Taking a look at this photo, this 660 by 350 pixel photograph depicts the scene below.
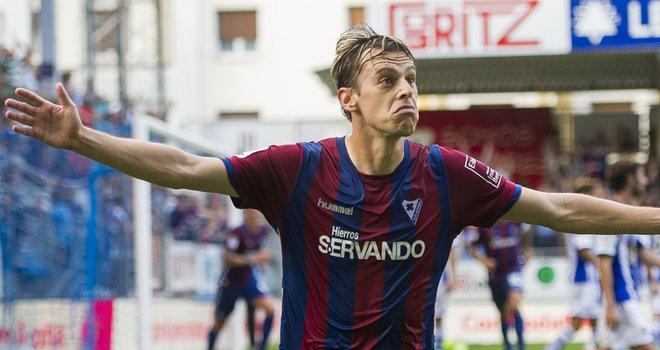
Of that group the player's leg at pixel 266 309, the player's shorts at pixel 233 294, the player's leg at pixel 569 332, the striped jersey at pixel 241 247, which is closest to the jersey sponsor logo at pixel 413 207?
the player's leg at pixel 569 332

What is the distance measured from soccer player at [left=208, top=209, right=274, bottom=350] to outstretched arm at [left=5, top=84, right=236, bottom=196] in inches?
411

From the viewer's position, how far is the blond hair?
16.4 feet

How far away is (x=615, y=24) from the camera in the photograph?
2438 cm

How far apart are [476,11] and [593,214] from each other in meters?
19.4

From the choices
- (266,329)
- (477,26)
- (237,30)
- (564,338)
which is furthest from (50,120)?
(237,30)

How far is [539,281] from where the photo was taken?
76.8 feet

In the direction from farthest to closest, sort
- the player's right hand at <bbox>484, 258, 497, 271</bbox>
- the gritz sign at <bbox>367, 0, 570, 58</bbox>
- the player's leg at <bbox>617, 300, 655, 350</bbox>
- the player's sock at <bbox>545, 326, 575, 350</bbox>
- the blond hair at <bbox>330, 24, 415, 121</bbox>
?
the gritz sign at <bbox>367, 0, 570, 58</bbox> → the player's right hand at <bbox>484, 258, 497, 271</bbox> → the player's sock at <bbox>545, 326, 575, 350</bbox> → the player's leg at <bbox>617, 300, 655, 350</bbox> → the blond hair at <bbox>330, 24, 415, 121</bbox>

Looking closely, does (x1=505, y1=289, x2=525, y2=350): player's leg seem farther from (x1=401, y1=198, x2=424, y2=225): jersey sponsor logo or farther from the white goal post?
(x1=401, y1=198, x2=424, y2=225): jersey sponsor logo

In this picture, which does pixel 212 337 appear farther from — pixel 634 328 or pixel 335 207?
pixel 335 207

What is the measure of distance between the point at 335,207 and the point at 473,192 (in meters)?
0.52

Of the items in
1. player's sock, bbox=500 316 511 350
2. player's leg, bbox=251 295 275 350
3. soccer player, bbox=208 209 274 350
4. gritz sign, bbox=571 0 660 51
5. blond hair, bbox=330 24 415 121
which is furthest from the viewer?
Answer: gritz sign, bbox=571 0 660 51

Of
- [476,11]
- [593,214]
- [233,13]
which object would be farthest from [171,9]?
[593,214]

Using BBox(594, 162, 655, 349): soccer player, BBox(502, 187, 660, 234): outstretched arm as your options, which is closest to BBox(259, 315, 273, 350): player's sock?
BBox(594, 162, 655, 349): soccer player

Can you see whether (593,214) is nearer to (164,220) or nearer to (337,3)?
(164,220)
